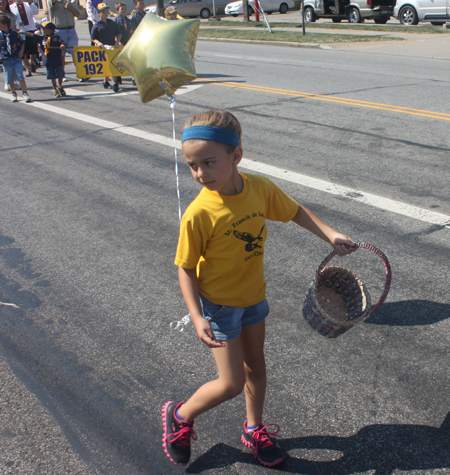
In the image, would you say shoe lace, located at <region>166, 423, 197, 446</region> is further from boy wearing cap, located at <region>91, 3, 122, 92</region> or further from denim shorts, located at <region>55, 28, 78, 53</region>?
denim shorts, located at <region>55, 28, 78, 53</region>

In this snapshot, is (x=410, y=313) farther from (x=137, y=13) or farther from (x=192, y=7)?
(x=192, y=7)

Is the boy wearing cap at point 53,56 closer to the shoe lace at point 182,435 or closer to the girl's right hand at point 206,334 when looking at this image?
the shoe lace at point 182,435

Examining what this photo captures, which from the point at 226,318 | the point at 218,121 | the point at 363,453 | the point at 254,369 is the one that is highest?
the point at 218,121

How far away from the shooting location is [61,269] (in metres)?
4.57

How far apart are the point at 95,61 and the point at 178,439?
498 inches

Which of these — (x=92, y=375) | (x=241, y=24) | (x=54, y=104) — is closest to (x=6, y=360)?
(x=92, y=375)

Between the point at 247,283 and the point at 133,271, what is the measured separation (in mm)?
2252

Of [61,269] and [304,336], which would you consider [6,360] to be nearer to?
[61,269]

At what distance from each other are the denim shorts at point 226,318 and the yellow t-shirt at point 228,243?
3 centimetres

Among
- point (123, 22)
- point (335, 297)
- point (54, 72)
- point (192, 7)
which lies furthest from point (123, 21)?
point (192, 7)

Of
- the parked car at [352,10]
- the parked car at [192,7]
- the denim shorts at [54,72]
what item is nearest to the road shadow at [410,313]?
the denim shorts at [54,72]

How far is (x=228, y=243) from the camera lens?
231cm

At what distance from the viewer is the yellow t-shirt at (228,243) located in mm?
2254

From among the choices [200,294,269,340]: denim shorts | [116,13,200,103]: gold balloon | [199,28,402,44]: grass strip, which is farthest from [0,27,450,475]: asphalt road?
[199,28,402,44]: grass strip
